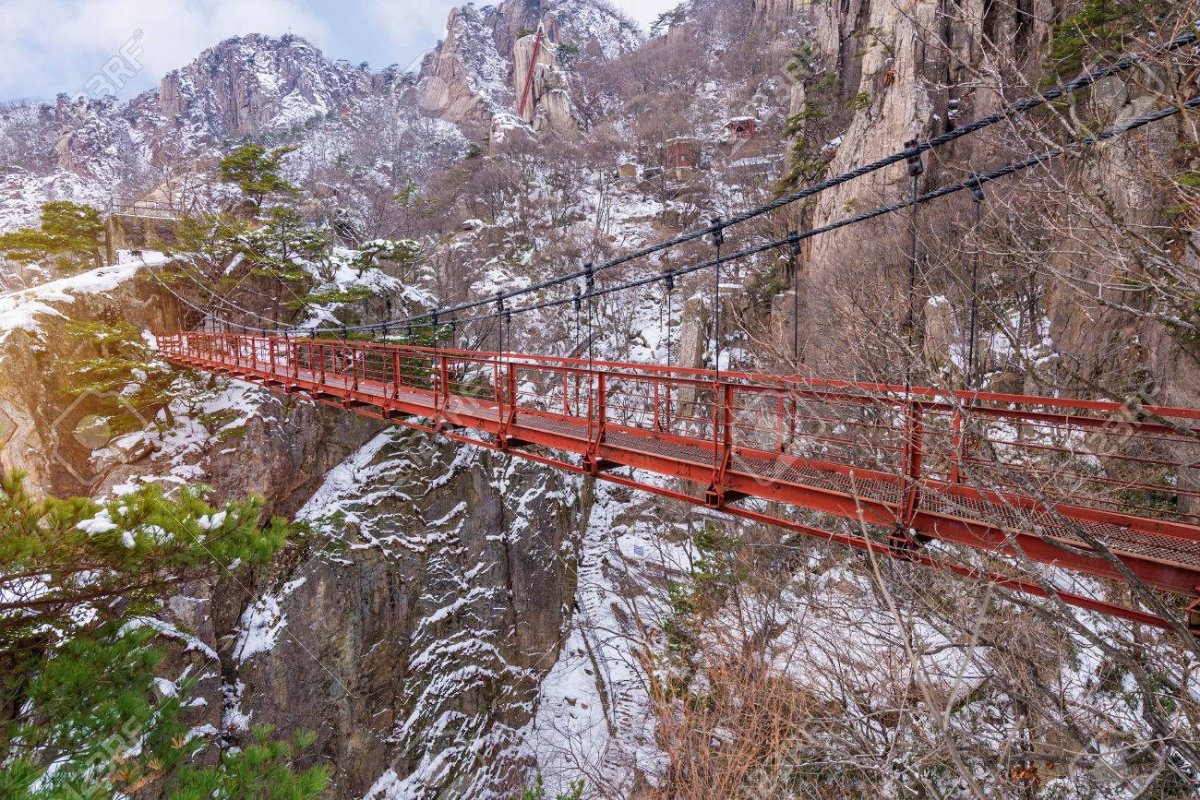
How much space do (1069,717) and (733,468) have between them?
6.75 feet

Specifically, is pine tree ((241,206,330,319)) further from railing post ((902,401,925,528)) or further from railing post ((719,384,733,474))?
railing post ((902,401,925,528))

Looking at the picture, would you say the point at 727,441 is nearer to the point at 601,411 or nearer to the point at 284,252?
the point at 601,411

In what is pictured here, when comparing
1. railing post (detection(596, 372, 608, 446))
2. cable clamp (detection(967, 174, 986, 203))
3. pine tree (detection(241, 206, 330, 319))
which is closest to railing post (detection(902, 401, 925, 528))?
cable clamp (detection(967, 174, 986, 203))

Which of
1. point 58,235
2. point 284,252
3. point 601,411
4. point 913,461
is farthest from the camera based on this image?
point 284,252

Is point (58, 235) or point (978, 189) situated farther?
point (58, 235)

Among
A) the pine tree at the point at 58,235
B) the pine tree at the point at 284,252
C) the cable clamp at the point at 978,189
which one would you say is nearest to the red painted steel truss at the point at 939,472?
the cable clamp at the point at 978,189

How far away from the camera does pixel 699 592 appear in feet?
29.2

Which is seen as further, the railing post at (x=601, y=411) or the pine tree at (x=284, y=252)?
the pine tree at (x=284, y=252)

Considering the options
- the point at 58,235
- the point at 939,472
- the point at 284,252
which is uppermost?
the point at 58,235

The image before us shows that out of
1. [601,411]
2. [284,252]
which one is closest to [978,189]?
[601,411]

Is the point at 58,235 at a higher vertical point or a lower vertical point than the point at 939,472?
higher

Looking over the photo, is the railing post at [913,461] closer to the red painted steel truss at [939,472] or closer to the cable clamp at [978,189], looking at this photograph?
the red painted steel truss at [939,472]

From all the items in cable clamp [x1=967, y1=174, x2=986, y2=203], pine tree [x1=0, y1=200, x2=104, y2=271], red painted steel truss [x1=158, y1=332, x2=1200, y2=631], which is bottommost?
red painted steel truss [x1=158, y1=332, x2=1200, y2=631]

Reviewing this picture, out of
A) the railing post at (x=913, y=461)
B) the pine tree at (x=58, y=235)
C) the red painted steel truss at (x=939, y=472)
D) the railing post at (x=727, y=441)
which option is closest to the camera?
the red painted steel truss at (x=939, y=472)
